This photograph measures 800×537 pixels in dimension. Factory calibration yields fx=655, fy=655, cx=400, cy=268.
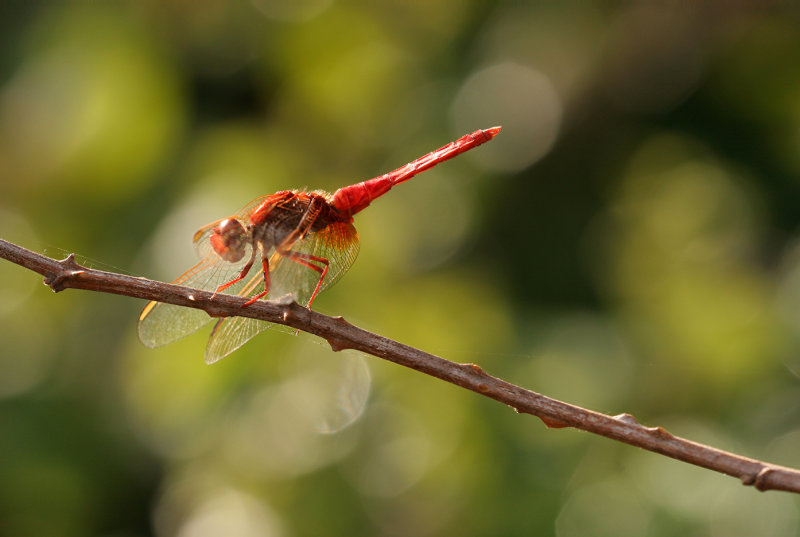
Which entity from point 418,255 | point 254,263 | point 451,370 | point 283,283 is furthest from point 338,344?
point 418,255

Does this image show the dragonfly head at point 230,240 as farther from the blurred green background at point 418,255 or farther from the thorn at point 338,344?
the blurred green background at point 418,255

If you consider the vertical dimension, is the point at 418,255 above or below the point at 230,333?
below

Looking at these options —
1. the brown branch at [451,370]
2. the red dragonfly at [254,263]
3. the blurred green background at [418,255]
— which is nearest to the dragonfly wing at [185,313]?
the red dragonfly at [254,263]

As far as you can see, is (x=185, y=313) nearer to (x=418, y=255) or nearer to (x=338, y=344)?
(x=338, y=344)

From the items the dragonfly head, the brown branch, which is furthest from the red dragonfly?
the brown branch

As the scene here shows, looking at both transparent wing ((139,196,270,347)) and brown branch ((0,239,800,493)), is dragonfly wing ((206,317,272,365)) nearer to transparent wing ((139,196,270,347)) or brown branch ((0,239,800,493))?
transparent wing ((139,196,270,347))

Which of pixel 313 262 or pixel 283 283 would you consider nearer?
pixel 283 283

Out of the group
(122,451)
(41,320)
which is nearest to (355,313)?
(122,451)

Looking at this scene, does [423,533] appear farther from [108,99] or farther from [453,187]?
[108,99]
